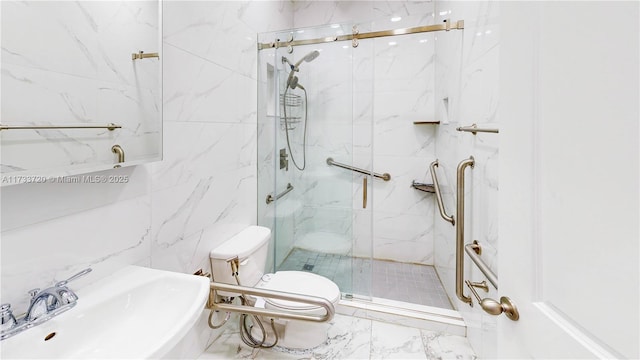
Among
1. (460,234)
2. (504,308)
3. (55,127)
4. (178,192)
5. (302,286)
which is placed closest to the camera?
(504,308)

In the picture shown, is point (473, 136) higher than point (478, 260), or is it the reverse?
point (473, 136)

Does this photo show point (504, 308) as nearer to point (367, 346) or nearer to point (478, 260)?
point (478, 260)

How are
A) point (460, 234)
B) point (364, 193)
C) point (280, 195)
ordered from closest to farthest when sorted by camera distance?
point (460, 234) → point (364, 193) → point (280, 195)

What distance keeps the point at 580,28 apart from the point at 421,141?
2175 mm

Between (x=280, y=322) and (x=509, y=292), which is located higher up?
(x=509, y=292)

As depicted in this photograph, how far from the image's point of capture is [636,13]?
1.18 feet

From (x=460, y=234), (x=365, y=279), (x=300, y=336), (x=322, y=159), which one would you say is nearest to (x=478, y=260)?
(x=460, y=234)

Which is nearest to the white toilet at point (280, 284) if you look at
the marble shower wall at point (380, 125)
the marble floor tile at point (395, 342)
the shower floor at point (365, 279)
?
the marble floor tile at point (395, 342)

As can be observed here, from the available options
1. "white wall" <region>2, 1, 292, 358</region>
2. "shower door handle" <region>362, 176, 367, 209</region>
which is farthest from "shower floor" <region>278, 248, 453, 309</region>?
"white wall" <region>2, 1, 292, 358</region>

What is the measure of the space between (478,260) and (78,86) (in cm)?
170

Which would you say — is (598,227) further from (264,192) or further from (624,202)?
(264,192)

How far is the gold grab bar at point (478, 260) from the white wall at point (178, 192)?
1330 millimetres

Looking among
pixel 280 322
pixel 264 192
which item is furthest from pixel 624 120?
pixel 264 192

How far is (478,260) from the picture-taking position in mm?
1331
